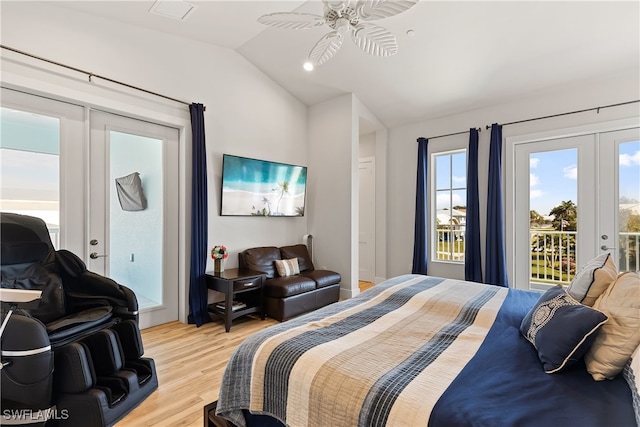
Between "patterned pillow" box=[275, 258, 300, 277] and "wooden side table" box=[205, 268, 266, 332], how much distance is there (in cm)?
36

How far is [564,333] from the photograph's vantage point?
1197 millimetres

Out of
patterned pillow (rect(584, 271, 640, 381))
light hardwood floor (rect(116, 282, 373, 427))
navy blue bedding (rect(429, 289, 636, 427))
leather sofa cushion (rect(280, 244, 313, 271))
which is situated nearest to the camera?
navy blue bedding (rect(429, 289, 636, 427))

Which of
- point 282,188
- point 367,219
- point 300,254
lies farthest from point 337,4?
point 367,219

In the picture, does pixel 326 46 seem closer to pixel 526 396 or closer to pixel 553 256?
pixel 526 396

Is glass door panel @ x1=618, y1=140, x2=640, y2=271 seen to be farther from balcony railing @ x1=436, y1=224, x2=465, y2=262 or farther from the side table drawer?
the side table drawer

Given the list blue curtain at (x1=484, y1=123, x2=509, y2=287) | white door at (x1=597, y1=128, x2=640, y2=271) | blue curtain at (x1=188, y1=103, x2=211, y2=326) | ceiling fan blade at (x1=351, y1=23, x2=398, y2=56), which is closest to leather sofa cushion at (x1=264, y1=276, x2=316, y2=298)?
blue curtain at (x1=188, y1=103, x2=211, y2=326)

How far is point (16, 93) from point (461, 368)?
3744mm

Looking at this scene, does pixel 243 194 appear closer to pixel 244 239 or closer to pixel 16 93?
pixel 244 239

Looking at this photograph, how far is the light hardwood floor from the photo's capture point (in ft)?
6.29

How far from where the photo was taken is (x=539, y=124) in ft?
13.0

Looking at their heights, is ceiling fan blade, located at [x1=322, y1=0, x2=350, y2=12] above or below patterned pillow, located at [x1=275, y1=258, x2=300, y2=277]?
above

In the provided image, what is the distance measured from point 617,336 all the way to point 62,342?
287 cm

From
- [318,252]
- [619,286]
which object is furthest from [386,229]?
[619,286]

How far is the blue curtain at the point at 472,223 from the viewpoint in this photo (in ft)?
14.1
